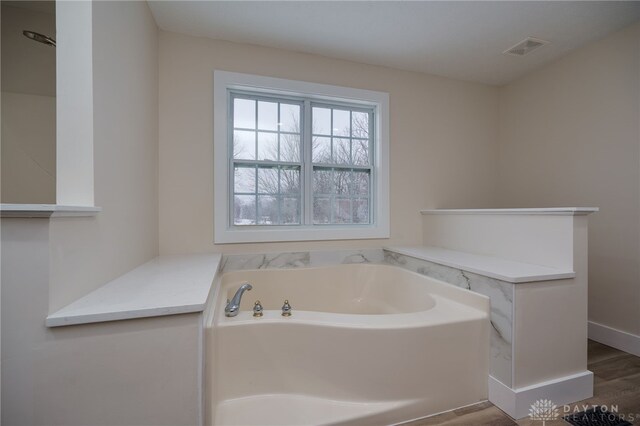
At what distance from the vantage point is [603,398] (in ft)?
4.68

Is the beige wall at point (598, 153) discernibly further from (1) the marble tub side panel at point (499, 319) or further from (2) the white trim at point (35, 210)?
(2) the white trim at point (35, 210)

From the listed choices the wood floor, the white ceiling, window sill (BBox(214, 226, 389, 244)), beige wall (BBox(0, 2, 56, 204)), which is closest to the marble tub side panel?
the wood floor

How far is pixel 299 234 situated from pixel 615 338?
2.46 m

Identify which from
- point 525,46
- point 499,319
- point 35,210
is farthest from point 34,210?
point 525,46

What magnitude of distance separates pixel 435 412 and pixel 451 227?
144cm

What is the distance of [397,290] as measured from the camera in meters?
2.18

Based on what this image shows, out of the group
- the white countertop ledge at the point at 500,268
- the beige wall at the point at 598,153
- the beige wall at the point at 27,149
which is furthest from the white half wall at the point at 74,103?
the beige wall at the point at 598,153

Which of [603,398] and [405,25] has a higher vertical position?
[405,25]

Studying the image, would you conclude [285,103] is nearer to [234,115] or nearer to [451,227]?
[234,115]

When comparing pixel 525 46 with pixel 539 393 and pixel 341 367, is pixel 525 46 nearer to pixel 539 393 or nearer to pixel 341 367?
pixel 539 393

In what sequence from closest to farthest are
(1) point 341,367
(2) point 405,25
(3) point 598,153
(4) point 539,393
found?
(1) point 341,367, (4) point 539,393, (2) point 405,25, (3) point 598,153

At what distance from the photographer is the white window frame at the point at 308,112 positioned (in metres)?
2.13

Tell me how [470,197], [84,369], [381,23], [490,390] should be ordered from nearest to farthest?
[84,369], [490,390], [381,23], [470,197]

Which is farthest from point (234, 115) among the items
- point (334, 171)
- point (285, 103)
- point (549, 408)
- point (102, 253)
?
point (549, 408)
